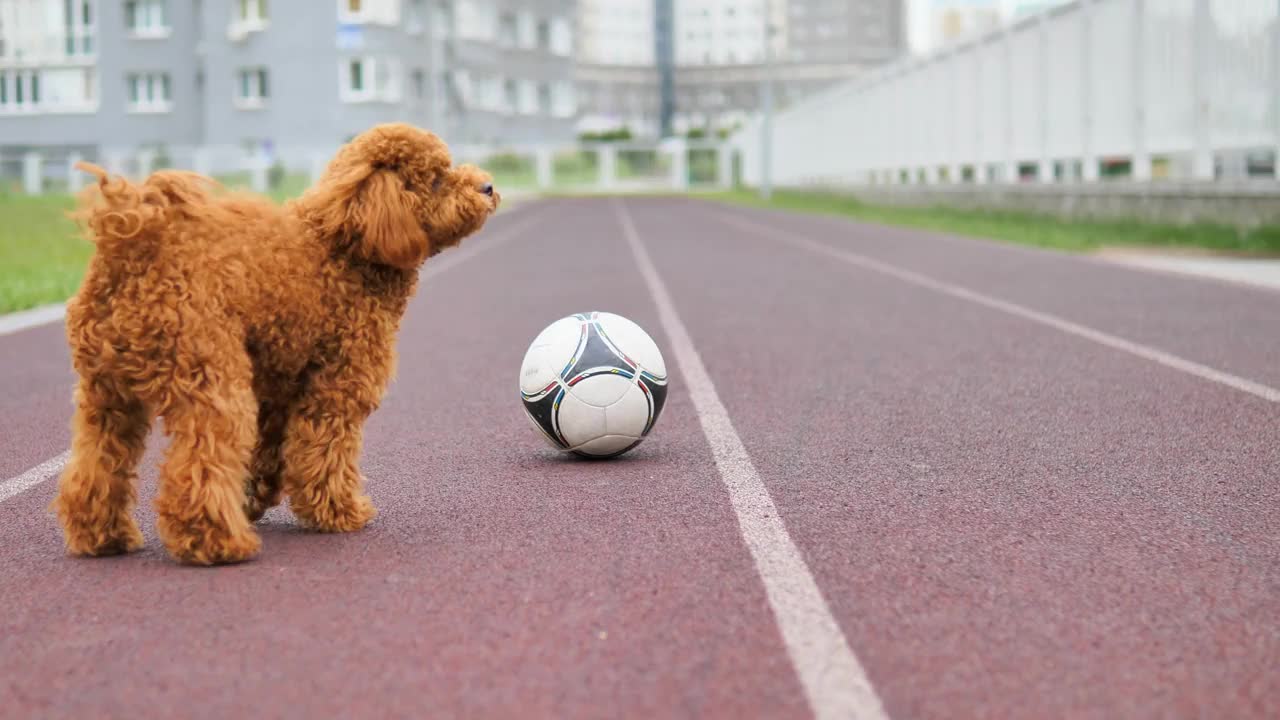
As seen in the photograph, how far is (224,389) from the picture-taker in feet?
14.9

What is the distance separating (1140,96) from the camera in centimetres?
2311

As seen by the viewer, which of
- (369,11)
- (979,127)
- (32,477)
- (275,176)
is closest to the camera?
(32,477)

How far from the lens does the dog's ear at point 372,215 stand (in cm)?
477

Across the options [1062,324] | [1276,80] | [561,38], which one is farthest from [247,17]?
[1062,324]

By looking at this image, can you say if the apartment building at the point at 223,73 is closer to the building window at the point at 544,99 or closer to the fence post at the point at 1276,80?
the building window at the point at 544,99

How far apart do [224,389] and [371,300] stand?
2.07 feet

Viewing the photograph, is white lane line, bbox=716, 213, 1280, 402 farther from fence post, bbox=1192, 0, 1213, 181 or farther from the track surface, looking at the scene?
fence post, bbox=1192, 0, 1213, 181

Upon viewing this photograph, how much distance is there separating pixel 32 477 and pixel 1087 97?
22.4 metres

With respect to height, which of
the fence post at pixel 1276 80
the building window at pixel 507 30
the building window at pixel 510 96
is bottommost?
the fence post at pixel 1276 80

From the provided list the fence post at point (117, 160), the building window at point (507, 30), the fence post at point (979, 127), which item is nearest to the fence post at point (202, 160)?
the fence post at point (117, 160)

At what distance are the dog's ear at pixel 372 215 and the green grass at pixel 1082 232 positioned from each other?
16.0 m

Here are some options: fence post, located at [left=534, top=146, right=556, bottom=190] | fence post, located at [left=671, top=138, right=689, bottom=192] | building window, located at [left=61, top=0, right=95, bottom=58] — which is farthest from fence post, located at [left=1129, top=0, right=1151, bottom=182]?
fence post, located at [left=671, top=138, right=689, bottom=192]

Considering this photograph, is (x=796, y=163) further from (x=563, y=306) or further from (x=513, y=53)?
(x=563, y=306)

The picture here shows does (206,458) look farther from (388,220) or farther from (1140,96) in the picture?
(1140,96)
